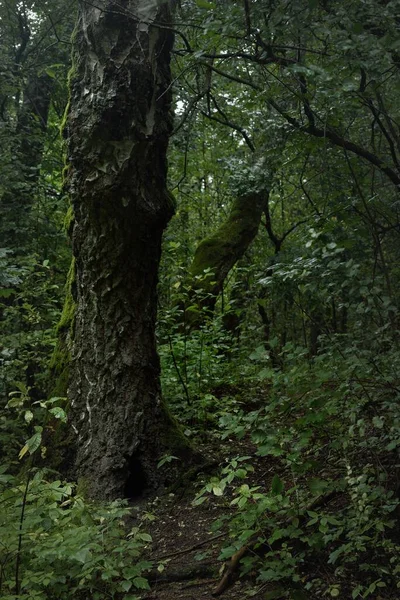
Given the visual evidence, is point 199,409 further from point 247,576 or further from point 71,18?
point 71,18

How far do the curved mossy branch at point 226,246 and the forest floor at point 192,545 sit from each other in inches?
152

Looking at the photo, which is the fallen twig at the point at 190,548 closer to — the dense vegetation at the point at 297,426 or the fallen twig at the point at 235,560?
the dense vegetation at the point at 297,426

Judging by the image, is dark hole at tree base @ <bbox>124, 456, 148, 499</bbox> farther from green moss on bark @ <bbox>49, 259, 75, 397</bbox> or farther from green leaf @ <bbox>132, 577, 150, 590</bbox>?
green leaf @ <bbox>132, 577, 150, 590</bbox>

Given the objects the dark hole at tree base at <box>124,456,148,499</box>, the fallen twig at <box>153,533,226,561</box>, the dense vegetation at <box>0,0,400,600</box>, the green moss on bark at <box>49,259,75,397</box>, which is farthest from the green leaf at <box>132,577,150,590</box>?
the green moss on bark at <box>49,259,75,397</box>

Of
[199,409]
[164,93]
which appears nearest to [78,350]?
[199,409]

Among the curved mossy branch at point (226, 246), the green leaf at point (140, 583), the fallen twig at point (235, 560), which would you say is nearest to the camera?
the green leaf at point (140, 583)

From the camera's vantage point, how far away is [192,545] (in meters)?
3.87

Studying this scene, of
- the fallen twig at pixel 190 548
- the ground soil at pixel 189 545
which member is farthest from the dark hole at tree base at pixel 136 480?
the fallen twig at pixel 190 548

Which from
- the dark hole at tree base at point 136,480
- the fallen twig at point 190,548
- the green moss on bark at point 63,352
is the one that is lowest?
the fallen twig at point 190,548

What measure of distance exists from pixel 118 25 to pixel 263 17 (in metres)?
1.31

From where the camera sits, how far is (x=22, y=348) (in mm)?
6344

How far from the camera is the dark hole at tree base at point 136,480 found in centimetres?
446

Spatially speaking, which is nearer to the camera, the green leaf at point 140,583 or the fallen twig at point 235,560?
the green leaf at point 140,583

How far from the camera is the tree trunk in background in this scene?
448 cm
